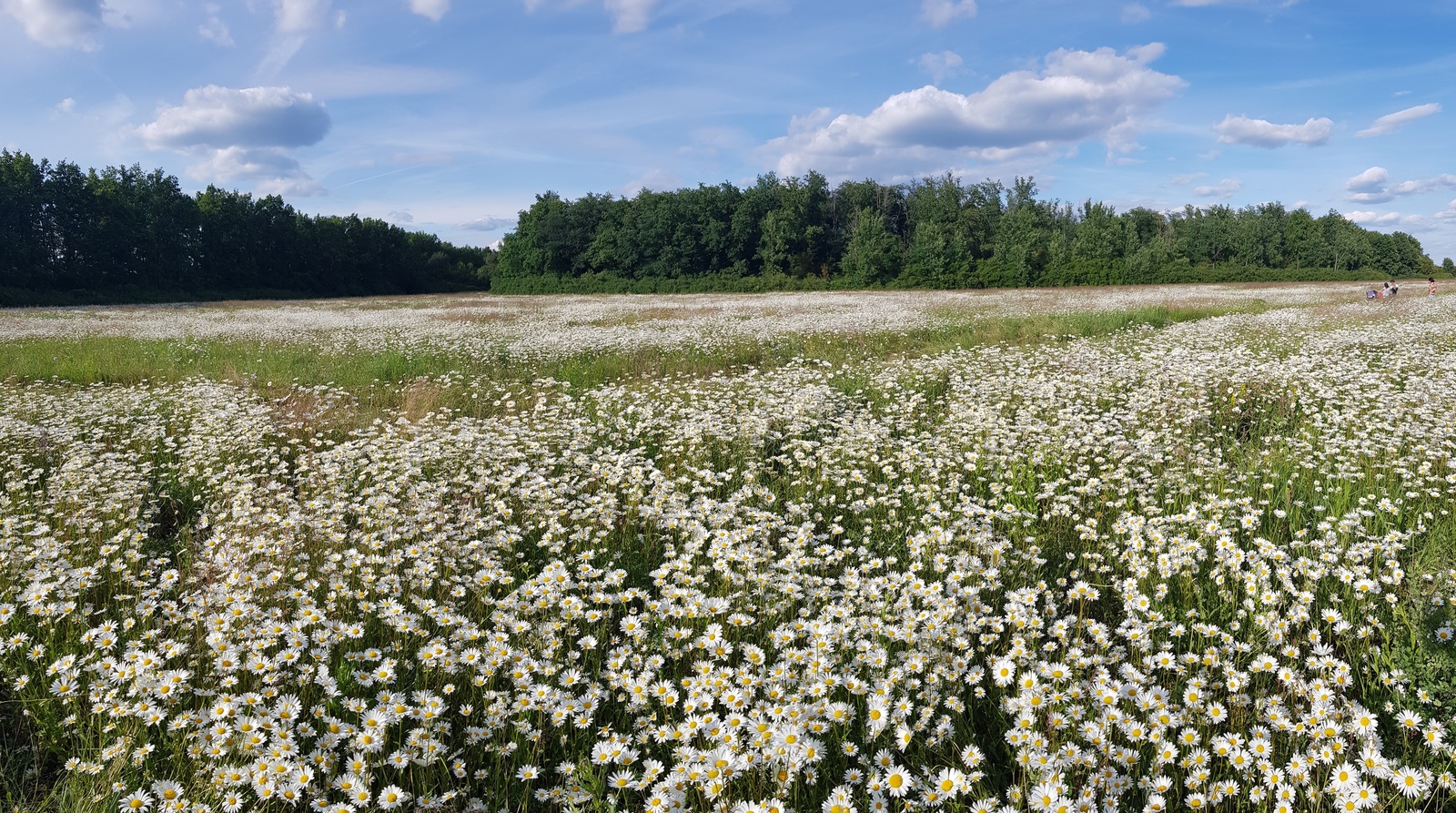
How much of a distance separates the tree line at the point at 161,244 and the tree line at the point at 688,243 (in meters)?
0.13

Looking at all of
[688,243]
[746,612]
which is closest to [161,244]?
[688,243]

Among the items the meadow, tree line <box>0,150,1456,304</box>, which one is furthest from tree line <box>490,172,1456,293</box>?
the meadow

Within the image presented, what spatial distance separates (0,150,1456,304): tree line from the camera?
182 ft

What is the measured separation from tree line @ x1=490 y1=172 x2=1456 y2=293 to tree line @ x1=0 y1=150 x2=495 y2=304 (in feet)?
53.0

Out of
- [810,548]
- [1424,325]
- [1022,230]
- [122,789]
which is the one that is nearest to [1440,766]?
[810,548]

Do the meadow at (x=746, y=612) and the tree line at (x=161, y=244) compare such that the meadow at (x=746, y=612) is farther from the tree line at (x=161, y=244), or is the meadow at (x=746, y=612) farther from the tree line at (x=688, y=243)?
the tree line at (x=688, y=243)

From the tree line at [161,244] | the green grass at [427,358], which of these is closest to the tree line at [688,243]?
the tree line at [161,244]

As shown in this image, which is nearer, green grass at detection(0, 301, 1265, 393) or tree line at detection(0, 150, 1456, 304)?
green grass at detection(0, 301, 1265, 393)

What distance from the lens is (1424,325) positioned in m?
14.5

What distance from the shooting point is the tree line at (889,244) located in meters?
65.8

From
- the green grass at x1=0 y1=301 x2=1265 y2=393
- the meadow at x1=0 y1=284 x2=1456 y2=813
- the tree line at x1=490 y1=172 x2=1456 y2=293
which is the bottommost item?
the meadow at x1=0 y1=284 x2=1456 y2=813

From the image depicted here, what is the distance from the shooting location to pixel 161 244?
59.1m

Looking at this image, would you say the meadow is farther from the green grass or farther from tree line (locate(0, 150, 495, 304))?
tree line (locate(0, 150, 495, 304))

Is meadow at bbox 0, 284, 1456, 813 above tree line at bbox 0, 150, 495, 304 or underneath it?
underneath
